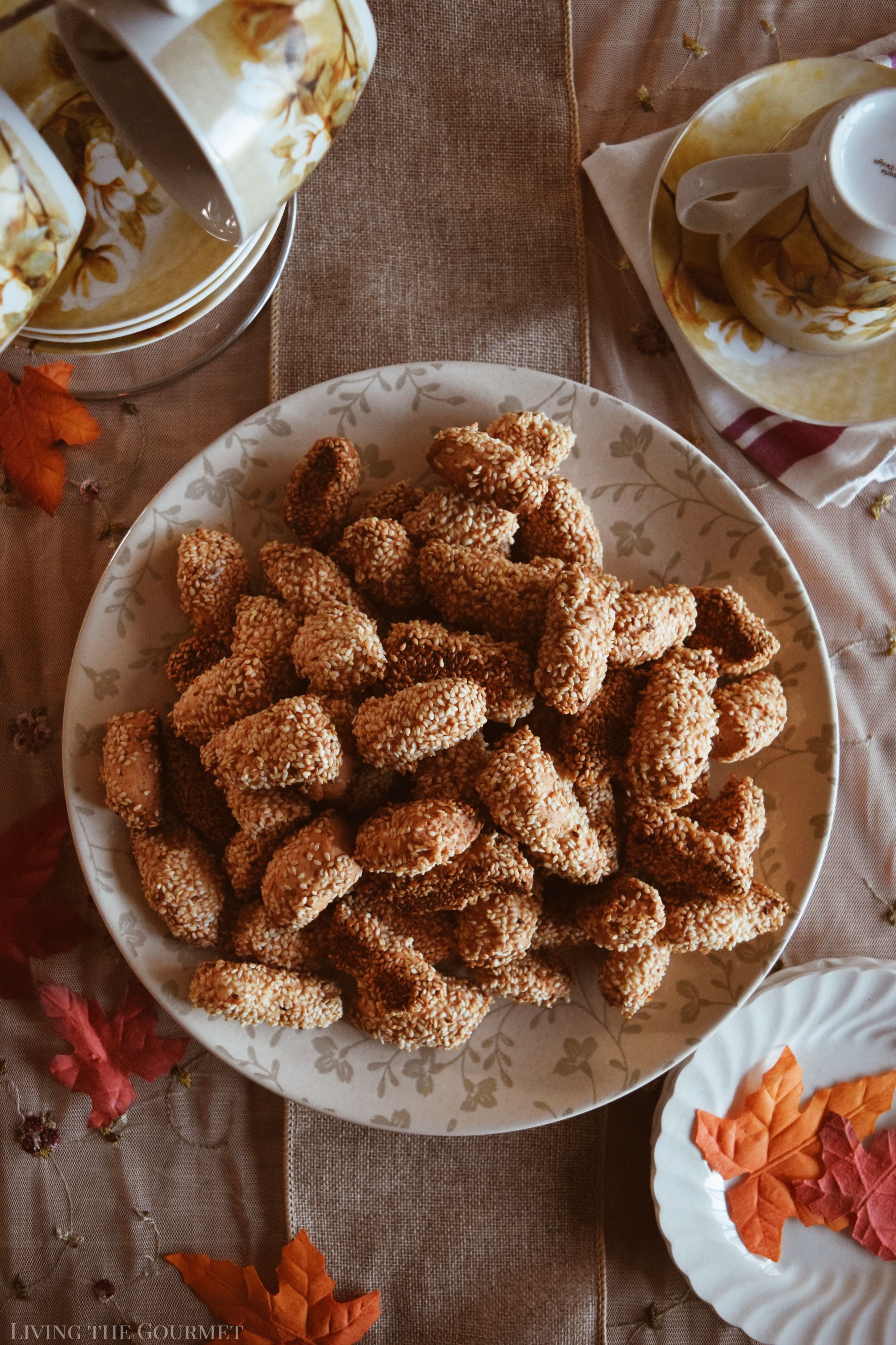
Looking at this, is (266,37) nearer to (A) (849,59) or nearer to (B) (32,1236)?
(A) (849,59)

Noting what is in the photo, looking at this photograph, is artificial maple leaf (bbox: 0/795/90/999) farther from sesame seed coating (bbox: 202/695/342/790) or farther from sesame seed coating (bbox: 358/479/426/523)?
sesame seed coating (bbox: 358/479/426/523)

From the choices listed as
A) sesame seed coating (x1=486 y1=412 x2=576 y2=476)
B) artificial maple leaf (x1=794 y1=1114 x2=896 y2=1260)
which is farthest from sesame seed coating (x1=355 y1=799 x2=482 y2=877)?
artificial maple leaf (x1=794 y1=1114 x2=896 y2=1260)

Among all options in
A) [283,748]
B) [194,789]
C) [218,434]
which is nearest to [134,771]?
[194,789]

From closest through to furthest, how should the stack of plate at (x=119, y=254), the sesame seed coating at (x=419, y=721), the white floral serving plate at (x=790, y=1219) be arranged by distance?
the stack of plate at (x=119, y=254) → the sesame seed coating at (x=419, y=721) → the white floral serving plate at (x=790, y=1219)

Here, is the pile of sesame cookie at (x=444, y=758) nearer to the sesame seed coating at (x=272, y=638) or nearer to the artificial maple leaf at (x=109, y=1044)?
the sesame seed coating at (x=272, y=638)

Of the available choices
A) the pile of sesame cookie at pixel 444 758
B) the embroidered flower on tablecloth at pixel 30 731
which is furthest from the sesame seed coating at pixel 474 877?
the embroidered flower on tablecloth at pixel 30 731

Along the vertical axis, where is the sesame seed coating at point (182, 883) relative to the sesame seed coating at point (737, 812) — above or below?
above
